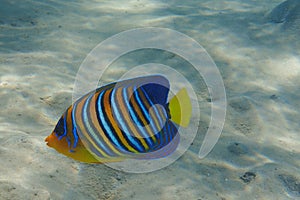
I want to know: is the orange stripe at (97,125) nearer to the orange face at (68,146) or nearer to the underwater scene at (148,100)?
the underwater scene at (148,100)

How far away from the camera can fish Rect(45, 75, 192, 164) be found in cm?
146

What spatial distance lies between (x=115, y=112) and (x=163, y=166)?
1.53 meters

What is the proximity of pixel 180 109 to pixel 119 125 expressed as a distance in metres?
0.38

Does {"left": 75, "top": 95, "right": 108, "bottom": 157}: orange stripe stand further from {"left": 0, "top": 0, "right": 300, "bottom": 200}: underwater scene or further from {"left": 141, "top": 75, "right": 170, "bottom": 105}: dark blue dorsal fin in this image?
{"left": 141, "top": 75, "right": 170, "bottom": 105}: dark blue dorsal fin

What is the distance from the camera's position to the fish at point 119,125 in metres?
1.46

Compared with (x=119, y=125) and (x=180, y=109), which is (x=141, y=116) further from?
(x=180, y=109)

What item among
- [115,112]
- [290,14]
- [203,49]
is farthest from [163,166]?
[290,14]

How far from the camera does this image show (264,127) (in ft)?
12.1

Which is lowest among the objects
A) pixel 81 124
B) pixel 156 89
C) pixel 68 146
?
pixel 68 146

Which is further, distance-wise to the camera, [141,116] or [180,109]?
[180,109]

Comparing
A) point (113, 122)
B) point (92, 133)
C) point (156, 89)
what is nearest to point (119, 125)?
point (113, 122)

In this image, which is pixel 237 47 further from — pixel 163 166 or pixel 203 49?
pixel 163 166

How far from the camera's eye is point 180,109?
1.65 metres

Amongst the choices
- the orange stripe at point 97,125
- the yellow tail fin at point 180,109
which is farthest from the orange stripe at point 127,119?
the yellow tail fin at point 180,109
